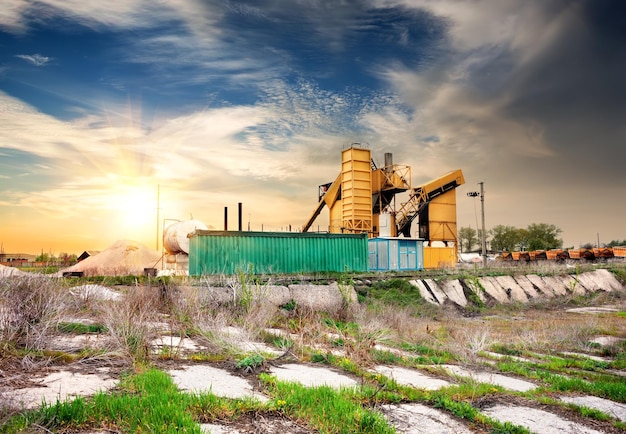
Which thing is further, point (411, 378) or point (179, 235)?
point (179, 235)

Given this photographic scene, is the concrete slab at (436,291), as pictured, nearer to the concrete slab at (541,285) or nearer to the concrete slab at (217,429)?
the concrete slab at (541,285)

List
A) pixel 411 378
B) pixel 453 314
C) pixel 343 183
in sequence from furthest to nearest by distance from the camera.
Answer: pixel 343 183 < pixel 453 314 < pixel 411 378

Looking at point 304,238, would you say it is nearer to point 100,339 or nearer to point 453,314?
point 453,314

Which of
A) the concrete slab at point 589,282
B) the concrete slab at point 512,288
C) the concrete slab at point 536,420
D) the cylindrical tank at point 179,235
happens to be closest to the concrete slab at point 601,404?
Result: the concrete slab at point 536,420

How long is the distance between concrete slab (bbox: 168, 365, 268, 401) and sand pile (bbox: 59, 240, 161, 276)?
24.3 meters

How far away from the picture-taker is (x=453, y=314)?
2034 cm

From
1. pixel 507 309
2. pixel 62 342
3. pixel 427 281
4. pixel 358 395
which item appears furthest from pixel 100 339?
pixel 507 309

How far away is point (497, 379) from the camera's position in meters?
8.10

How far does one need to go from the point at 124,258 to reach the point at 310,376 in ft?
90.0

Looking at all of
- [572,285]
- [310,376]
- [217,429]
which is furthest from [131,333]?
[572,285]

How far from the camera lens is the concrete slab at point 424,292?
2235cm

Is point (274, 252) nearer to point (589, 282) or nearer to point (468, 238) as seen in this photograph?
point (589, 282)

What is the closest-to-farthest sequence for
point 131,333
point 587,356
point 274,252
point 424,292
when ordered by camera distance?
1. point 131,333
2. point 587,356
3. point 424,292
4. point 274,252

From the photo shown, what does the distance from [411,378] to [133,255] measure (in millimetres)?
28033
